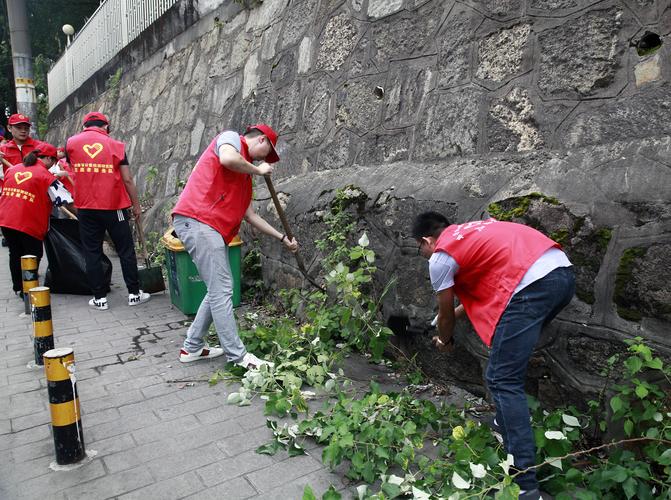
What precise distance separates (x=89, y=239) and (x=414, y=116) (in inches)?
135

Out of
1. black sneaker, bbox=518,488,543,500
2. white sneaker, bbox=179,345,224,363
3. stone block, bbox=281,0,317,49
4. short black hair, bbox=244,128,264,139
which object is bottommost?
white sneaker, bbox=179,345,224,363

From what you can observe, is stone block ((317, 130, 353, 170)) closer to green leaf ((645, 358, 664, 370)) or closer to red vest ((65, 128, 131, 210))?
red vest ((65, 128, 131, 210))

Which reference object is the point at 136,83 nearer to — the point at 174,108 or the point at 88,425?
the point at 174,108

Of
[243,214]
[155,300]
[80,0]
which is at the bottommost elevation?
[155,300]

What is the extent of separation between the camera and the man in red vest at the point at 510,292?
7.31ft

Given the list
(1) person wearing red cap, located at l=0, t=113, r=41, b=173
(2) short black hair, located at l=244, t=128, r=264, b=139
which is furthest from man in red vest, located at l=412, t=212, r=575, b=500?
(1) person wearing red cap, located at l=0, t=113, r=41, b=173

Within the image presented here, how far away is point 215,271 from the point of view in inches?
139

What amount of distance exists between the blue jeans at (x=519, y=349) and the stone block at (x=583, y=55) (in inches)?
44.7

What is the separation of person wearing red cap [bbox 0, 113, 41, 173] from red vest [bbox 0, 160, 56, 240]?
127 centimetres

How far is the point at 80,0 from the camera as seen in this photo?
18969 mm

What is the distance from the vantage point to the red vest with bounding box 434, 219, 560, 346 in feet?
7.48

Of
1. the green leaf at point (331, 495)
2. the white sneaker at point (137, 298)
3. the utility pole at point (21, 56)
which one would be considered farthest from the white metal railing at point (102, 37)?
the green leaf at point (331, 495)

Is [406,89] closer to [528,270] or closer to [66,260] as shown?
[528,270]

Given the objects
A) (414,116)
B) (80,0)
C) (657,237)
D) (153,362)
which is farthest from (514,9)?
(80,0)
